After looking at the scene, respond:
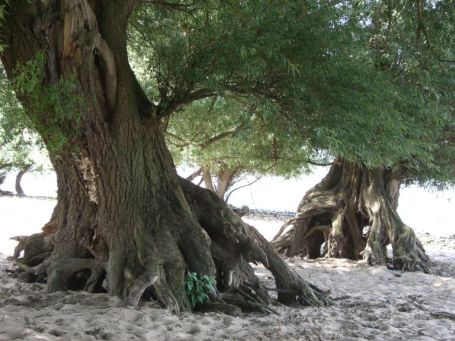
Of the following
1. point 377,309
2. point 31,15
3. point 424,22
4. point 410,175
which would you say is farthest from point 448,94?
→ point 31,15

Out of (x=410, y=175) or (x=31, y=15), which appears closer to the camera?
(x=31, y=15)

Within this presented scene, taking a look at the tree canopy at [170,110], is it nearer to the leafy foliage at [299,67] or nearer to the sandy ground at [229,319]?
the leafy foliage at [299,67]

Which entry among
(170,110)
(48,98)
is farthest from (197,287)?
(48,98)

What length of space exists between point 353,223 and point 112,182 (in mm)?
8038

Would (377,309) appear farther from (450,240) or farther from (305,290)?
Answer: (450,240)

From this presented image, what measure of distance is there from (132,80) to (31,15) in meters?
1.32

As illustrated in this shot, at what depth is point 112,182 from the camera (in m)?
5.43

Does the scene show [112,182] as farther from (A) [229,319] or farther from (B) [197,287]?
(A) [229,319]

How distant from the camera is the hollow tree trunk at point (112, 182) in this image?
15.8 feet

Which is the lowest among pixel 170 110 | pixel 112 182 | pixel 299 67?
pixel 112 182

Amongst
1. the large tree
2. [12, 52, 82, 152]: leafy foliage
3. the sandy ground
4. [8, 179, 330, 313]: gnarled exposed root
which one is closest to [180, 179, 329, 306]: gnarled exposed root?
[8, 179, 330, 313]: gnarled exposed root

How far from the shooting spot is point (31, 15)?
15.8ft

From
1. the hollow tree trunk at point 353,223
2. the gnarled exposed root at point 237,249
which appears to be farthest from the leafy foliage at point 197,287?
the hollow tree trunk at point 353,223

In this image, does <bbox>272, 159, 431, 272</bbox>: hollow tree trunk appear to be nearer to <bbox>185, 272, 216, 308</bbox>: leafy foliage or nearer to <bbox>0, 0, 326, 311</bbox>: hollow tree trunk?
<bbox>0, 0, 326, 311</bbox>: hollow tree trunk
